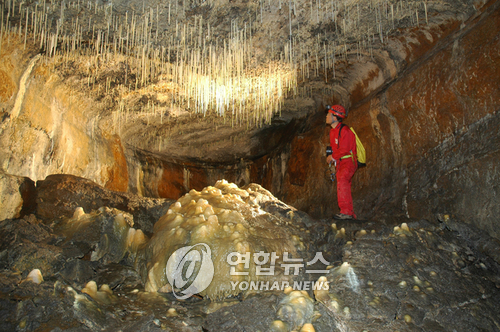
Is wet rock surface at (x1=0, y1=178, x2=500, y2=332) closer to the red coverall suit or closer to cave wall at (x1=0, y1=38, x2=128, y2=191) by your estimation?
the red coverall suit

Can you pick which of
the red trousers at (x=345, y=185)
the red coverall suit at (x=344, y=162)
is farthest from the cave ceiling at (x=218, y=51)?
the red trousers at (x=345, y=185)

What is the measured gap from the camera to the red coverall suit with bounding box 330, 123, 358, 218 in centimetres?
592

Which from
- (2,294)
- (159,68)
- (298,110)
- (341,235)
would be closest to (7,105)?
(159,68)

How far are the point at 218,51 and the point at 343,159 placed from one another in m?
3.22

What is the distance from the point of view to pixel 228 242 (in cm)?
429

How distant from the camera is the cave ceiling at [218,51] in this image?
5.97 metres

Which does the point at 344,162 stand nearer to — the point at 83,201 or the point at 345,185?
the point at 345,185

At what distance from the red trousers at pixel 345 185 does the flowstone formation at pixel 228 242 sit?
3.06 ft

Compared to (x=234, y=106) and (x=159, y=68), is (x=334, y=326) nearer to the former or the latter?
(x=159, y=68)

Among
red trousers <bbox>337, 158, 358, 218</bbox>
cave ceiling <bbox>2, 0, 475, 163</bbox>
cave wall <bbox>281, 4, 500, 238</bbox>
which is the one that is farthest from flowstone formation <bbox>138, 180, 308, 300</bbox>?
cave ceiling <bbox>2, 0, 475, 163</bbox>

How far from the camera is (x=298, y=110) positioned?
10727 millimetres

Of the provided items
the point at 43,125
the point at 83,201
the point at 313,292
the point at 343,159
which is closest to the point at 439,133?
the point at 343,159
